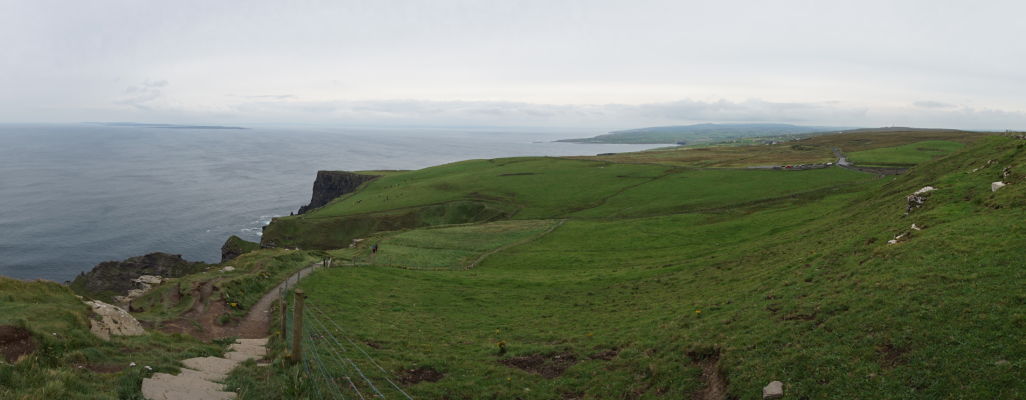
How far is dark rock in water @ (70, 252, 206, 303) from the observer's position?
59.8 m

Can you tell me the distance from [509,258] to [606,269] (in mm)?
13879

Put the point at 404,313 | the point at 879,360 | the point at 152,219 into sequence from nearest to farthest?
the point at 879,360 < the point at 404,313 < the point at 152,219

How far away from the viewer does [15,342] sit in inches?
598

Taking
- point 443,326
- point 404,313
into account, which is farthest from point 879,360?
point 404,313

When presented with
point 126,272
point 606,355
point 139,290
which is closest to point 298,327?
point 606,355

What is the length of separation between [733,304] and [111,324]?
28019 mm

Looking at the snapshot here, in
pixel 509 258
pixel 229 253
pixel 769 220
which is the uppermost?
pixel 769 220

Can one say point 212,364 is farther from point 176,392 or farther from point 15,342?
point 15,342

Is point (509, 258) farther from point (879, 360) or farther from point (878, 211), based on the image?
point (879, 360)

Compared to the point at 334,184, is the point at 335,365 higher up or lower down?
higher up

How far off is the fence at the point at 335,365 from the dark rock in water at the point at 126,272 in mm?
49188

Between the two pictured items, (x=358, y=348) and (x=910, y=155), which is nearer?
(x=358, y=348)

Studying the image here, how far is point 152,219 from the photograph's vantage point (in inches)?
4766

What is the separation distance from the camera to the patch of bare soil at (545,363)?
2014cm
